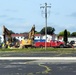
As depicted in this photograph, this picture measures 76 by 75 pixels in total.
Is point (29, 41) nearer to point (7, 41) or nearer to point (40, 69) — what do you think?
point (7, 41)

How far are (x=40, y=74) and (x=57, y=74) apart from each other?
0.81 metres

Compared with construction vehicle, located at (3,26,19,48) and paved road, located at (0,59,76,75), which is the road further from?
construction vehicle, located at (3,26,19,48)

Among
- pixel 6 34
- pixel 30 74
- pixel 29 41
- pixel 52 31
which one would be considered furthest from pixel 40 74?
pixel 52 31

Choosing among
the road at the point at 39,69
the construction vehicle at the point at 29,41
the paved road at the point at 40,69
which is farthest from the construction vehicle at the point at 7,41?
the paved road at the point at 40,69

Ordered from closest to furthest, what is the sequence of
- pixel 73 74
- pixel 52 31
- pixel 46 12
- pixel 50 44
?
pixel 73 74
pixel 46 12
pixel 50 44
pixel 52 31

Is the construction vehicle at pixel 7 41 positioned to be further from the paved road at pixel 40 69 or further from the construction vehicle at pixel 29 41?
the paved road at pixel 40 69

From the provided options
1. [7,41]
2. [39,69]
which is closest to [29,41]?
[7,41]

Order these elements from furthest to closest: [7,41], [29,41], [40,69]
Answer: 1. [7,41]
2. [29,41]
3. [40,69]

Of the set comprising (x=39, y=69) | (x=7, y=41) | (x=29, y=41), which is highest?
(x=7, y=41)

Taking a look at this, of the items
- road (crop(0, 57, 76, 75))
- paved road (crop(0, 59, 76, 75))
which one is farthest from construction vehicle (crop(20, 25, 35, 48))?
paved road (crop(0, 59, 76, 75))

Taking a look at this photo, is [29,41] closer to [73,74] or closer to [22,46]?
[22,46]

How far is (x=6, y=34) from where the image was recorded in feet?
250

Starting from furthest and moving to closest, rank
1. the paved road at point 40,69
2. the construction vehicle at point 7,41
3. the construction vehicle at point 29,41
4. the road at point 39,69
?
the construction vehicle at point 7,41 → the construction vehicle at point 29,41 → the road at point 39,69 → the paved road at point 40,69

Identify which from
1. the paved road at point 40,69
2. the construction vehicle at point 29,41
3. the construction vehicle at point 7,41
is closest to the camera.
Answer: the paved road at point 40,69
